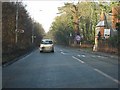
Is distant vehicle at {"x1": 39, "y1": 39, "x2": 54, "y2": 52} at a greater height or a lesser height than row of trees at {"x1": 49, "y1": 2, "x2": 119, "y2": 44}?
lesser

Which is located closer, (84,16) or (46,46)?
(46,46)

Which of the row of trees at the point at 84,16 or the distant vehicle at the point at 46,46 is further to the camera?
the row of trees at the point at 84,16

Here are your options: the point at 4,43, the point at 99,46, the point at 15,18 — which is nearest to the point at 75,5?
the point at 99,46

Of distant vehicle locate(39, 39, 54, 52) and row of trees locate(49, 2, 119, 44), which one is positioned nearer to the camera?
distant vehicle locate(39, 39, 54, 52)

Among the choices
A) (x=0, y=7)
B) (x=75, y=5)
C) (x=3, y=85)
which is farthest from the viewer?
(x=75, y=5)

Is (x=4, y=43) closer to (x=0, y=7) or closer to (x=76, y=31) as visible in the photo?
(x=0, y=7)

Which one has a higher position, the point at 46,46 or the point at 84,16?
Result: the point at 84,16

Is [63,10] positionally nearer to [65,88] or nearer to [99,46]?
[99,46]

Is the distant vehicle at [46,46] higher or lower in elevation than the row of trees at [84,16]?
lower

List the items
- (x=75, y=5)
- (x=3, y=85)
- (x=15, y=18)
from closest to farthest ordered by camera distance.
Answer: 1. (x=3, y=85)
2. (x=15, y=18)
3. (x=75, y=5)

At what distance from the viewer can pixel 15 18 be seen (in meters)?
51.1

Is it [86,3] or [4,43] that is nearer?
[4,43]

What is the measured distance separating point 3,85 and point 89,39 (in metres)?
86.4

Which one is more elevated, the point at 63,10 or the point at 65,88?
the point at 63,10
